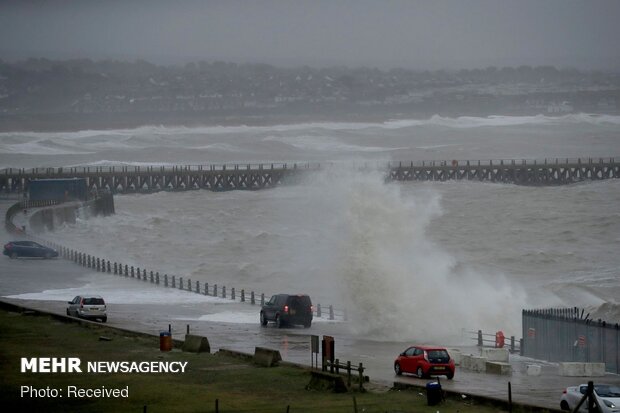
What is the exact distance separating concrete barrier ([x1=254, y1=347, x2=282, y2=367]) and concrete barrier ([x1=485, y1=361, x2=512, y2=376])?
400 cm

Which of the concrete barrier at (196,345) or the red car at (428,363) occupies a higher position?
the red car at (428,363)

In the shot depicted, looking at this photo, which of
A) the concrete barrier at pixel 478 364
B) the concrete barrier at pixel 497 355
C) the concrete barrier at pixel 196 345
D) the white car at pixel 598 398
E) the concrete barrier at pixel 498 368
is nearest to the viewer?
the white car at pixel 598 398

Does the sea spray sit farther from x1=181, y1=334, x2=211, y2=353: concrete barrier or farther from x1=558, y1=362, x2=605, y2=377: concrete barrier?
x1=558, y1=362, x2=605, y2=377: concrete barrier

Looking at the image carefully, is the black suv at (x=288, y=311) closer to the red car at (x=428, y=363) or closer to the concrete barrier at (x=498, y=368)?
the concrete barrier at (x=498, y=368)

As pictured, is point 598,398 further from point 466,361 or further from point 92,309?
point 92,309

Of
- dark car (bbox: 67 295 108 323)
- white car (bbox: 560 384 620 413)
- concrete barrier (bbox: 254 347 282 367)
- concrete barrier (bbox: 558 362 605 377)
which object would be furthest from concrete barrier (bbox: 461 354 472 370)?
dark car (bbox: 67 295 108 323)

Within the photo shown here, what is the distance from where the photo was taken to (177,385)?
21.7m

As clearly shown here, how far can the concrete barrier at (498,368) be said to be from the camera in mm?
23859

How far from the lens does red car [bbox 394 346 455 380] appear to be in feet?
74.4

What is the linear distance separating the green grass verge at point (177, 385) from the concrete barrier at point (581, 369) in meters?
4.05

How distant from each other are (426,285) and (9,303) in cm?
1160

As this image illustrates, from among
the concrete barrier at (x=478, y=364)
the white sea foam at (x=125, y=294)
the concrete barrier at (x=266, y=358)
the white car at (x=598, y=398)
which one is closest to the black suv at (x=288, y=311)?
the white sea foam at (x=125, y=294)

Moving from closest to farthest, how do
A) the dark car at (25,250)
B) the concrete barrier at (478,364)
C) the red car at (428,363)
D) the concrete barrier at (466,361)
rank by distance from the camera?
the red car at (428,363)
the concrete barrier at (478,364)
the concrete barrier at (466,361)
the dark car at (25,250)

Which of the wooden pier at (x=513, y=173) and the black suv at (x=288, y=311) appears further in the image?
the wooden pier at (x=513, y=173)
